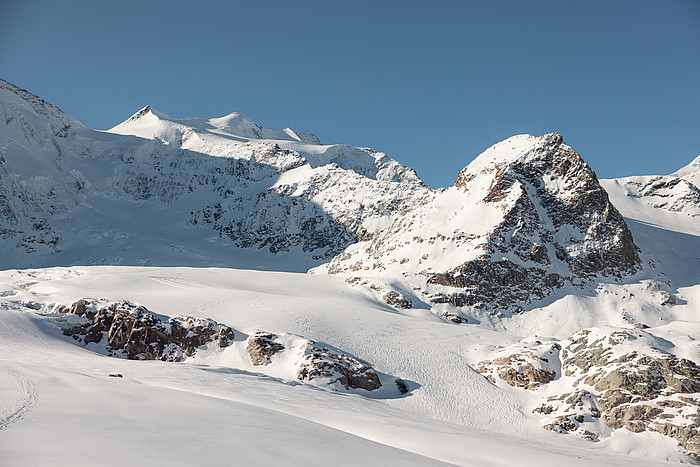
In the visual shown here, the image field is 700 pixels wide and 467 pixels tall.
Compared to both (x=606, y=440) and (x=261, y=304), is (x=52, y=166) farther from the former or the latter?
(x=606, y=440)

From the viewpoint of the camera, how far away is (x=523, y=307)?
8056 centimetres

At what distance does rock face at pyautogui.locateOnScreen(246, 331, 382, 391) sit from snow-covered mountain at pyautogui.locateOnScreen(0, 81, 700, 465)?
182 mm

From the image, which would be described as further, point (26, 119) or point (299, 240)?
point (26, 119)

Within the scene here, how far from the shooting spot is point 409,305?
250 ft

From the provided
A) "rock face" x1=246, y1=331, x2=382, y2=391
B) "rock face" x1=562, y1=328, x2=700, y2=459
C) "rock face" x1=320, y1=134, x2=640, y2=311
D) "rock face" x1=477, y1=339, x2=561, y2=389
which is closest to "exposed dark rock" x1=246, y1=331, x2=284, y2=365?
"rock face" x1=246, y1=331, x2=382, y2=391

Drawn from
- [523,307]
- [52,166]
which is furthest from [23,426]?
[52,166]

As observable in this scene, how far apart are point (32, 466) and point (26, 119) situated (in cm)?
20314

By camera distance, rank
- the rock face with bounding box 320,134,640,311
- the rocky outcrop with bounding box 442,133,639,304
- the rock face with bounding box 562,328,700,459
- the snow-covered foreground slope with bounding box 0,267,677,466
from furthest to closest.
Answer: the rocky outcrop with bounding box 442,133,639,304, the rock face with bounding box 320,134,640,311, the rock face with bounding box 562,328,700,459, the snow-covered foreground slope with bounding box 0,267,677,466

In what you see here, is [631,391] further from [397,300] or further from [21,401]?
[21,401]

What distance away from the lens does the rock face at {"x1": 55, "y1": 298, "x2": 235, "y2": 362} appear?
47.3 meters

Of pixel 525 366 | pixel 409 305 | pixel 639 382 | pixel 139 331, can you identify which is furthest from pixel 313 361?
pixel 409 305

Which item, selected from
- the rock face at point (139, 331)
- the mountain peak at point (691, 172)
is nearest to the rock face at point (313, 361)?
the rock face at point (139, 331)

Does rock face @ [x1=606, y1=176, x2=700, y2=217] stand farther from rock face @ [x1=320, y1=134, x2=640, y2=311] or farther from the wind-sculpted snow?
A: the wind-sculpted snow

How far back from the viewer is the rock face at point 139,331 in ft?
155
